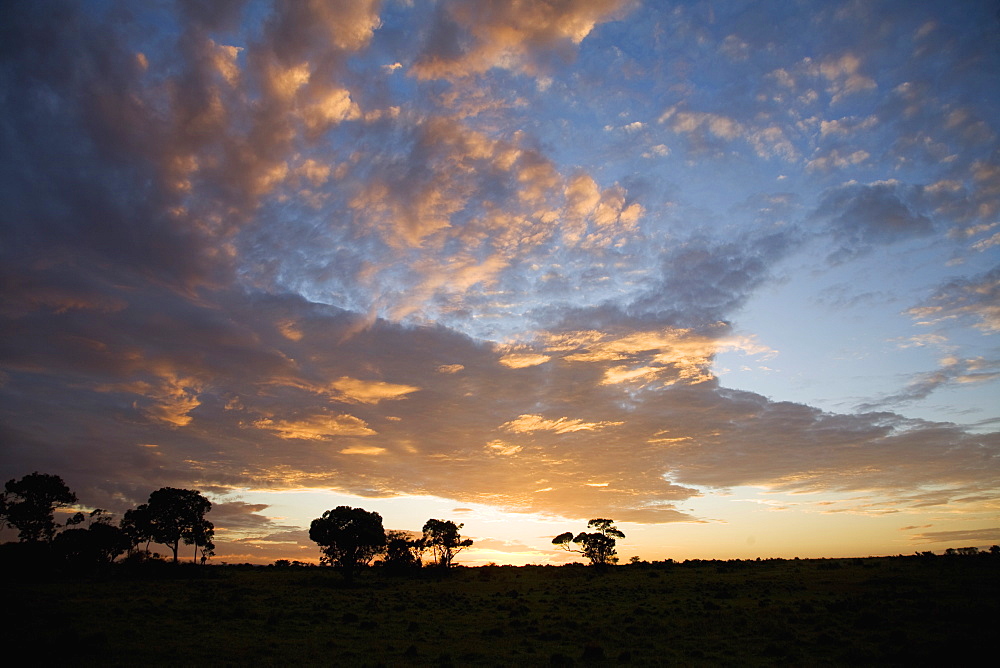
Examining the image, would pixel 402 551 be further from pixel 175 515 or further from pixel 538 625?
pixel 538 625

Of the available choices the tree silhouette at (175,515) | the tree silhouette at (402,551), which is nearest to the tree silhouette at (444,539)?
the tree silhouette at (402,551)

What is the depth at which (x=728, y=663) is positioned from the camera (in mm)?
23797

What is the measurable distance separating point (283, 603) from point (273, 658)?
21.0m

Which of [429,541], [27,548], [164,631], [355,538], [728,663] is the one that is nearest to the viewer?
[728,663]

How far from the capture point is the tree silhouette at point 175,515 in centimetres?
8600

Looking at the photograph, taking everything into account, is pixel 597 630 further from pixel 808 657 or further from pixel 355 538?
pixel 355 538

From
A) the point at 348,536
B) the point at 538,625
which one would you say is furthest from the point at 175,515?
the point at 538,625

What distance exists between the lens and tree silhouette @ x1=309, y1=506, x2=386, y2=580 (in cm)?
7394

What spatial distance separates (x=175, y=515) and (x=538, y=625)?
268 ft

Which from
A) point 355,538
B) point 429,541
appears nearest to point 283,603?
point 355,538

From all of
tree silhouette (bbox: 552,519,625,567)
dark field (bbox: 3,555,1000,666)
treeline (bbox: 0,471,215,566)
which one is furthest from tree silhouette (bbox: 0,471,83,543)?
tree silhouette (bbox: 552,519,625,567)

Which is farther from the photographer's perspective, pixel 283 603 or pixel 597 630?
pixel 283 603

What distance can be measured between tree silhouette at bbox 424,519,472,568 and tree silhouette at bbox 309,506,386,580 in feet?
71.8

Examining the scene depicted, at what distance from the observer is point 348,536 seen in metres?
74.6
